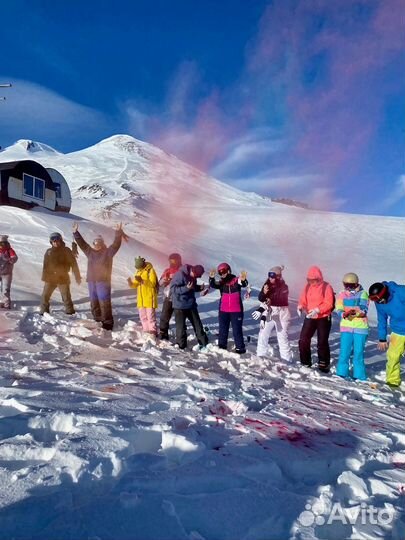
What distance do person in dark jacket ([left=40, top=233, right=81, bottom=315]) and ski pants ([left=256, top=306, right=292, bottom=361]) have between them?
5.03m

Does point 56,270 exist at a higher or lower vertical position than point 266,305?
higher

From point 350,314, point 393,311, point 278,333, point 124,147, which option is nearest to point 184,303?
point 278,333

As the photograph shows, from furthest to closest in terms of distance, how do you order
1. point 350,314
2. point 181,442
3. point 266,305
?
point 266,305 → point 350,314 → point 181,442

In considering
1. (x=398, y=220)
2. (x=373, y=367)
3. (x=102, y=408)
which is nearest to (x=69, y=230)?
(x=373, y=367)

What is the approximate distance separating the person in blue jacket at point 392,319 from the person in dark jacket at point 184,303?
11.8 ft

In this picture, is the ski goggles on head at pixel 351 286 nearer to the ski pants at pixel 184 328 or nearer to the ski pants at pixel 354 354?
the ski pants at pixel 354 354

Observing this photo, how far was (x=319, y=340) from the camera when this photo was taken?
29.3ft

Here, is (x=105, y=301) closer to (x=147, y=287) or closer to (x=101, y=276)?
(x=101, y=276)

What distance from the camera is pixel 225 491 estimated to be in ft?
10.1

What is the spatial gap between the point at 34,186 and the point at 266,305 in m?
30.2

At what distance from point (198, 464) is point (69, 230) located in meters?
21.7

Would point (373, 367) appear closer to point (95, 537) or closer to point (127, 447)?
point (127, 447)

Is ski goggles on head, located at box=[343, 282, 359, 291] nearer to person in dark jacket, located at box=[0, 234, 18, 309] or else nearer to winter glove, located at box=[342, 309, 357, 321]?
winter glove, located at box=[342, 309, 357, 321]

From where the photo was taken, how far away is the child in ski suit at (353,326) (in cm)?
849
